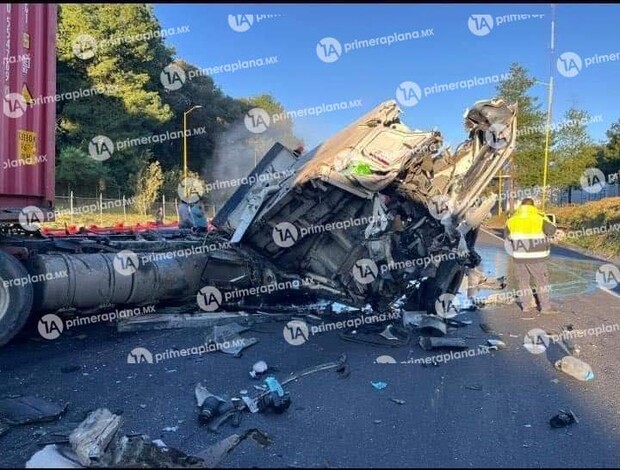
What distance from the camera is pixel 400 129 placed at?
6.81 m

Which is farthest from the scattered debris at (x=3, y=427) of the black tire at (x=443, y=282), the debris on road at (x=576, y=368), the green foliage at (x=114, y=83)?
the green foliage at (x=114, y=83)

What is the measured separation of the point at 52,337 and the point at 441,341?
160 inches

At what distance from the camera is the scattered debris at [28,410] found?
3.88 meters

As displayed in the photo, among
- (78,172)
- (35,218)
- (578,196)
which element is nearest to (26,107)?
(35,218)

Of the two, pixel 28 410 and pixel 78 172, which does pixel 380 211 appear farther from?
pixel 78 172

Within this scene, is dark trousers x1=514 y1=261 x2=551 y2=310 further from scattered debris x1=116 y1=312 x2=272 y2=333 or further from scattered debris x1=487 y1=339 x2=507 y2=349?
scattered debris x1=116 y1=312 x2=272 y2=333

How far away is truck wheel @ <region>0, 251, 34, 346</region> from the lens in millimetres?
5488

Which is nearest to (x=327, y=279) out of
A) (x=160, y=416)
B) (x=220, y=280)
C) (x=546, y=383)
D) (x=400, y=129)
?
(x=220, y=280)

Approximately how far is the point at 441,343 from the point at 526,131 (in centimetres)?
2842

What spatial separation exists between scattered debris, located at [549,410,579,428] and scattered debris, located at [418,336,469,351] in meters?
1.83

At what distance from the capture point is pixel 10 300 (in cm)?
551

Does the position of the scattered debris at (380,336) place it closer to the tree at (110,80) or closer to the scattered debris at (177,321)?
the scattered debris at (177,321)

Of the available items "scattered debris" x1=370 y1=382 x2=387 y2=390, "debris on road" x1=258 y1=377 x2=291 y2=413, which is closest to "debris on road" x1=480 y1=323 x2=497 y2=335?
"scattered debris" x1=370 y1=382 x2=387 y2=390

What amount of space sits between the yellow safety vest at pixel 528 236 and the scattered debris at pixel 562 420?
4.25 meters
